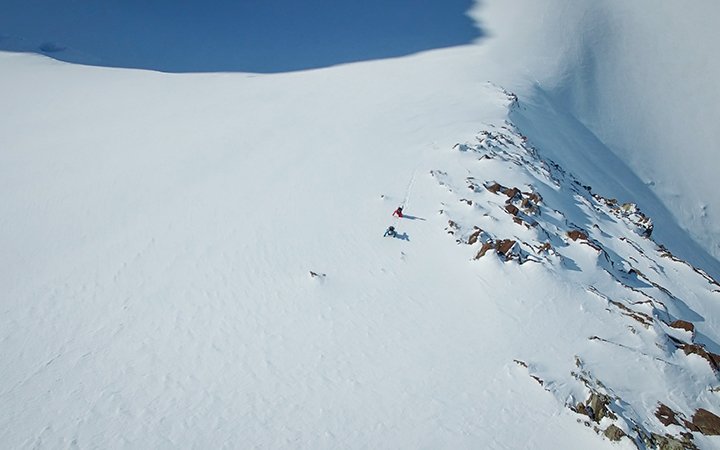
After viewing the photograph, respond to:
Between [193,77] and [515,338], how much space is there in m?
36.1

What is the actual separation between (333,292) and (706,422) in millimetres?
8946

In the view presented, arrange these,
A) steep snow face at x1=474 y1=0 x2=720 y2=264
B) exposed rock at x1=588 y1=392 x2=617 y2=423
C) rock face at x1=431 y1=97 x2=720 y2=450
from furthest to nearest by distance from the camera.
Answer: steep snow face at x1=474 y1=0 x2=720 y2=264 < rock face at x1=431 y1=97 x2=720 y2=450 < exposed rock at x1=588 y1=392 x2=617 y2=423

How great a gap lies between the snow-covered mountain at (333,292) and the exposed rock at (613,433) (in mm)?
27

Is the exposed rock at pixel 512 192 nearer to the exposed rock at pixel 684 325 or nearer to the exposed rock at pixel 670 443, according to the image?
the exposed rock at pixel 684 325

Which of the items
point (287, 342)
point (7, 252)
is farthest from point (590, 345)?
point (7, 252)

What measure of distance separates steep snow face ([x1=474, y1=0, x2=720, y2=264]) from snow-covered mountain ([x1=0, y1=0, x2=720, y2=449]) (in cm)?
920

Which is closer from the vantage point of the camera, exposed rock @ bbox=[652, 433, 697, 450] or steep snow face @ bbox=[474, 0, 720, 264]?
exposed rock @ bbox=[652, 433, 697, 450]

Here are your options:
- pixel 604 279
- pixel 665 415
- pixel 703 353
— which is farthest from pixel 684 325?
pixel 665 415

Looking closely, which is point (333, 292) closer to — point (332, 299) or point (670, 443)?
point (332, 299)

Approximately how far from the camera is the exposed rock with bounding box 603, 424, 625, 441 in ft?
28.5

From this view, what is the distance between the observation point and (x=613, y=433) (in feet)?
28.7

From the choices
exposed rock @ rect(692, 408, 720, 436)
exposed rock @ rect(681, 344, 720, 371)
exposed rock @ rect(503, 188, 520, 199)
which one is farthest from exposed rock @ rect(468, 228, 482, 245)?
exposed rock @ rect(692, 408, 720, 436)

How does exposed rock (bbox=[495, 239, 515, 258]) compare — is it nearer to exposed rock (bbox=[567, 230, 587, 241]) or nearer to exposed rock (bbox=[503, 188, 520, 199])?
exposed rock (bbox=[567, 230, 587, 241])

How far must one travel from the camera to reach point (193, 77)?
126 feet
